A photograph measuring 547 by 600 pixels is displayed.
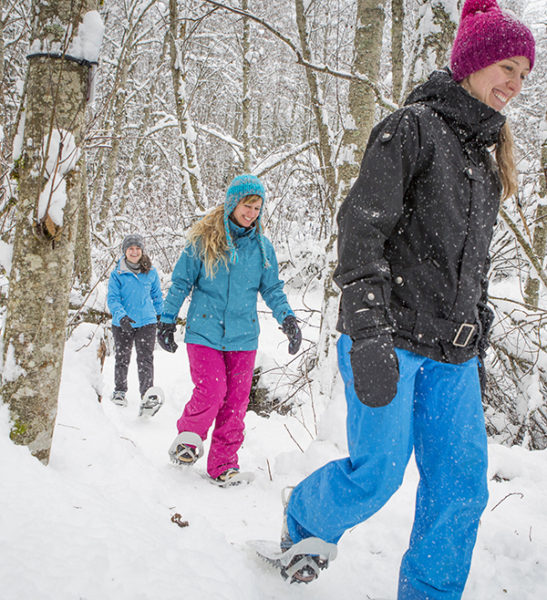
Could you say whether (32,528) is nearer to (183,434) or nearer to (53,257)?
(53,257)

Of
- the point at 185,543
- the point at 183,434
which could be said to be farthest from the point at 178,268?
the point at 185,543

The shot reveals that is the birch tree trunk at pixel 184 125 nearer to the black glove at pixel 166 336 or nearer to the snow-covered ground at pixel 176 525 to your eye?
the snow-covered ground at pixel 176 525

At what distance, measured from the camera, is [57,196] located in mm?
1925

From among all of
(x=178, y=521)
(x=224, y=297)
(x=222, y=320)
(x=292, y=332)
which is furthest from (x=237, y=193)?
(x=178, y=521)

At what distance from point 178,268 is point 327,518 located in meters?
2.00

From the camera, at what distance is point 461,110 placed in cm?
162

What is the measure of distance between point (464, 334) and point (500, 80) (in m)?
0.91

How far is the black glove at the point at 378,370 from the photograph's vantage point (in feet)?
4.74

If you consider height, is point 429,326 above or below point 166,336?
above

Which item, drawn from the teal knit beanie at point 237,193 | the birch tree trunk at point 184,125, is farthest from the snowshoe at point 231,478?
the birch tree trunk at point 184,125

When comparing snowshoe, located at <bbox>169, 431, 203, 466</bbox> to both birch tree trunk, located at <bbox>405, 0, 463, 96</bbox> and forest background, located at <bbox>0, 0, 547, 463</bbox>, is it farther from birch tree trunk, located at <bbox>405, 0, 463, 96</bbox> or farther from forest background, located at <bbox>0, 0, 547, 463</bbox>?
birch tree trunk, located at <bbox>405, 0, 463, 96</bbox>

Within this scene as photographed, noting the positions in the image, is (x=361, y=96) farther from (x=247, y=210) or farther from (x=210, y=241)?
(x=210, y=241)

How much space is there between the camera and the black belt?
159 centimetres

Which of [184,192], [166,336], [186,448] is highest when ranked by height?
[184,192]
